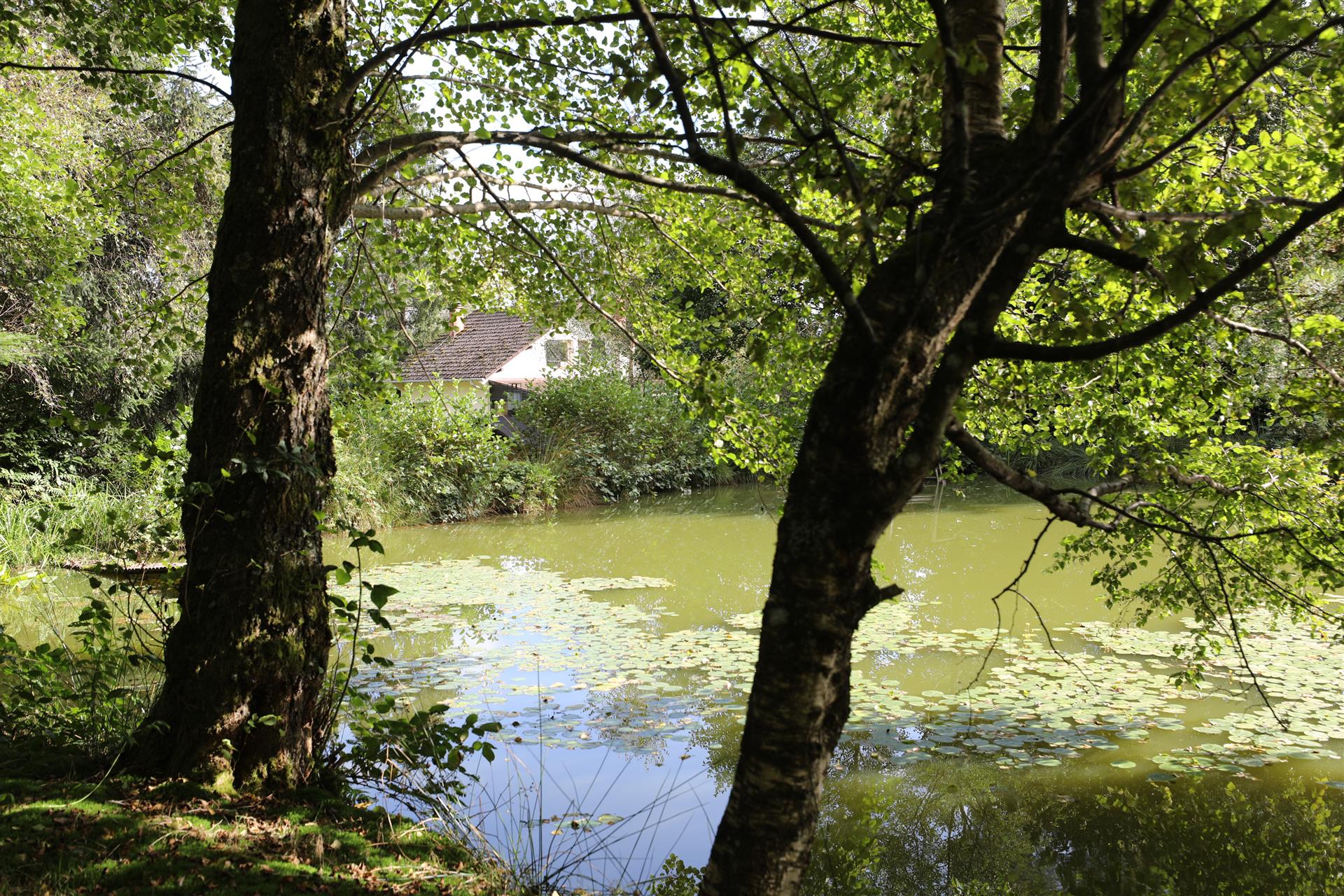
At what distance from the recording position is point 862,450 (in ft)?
6.64

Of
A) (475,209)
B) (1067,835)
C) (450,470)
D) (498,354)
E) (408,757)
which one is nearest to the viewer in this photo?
(408,757)

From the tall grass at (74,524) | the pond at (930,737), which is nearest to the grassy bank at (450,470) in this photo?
the tall grass at (74,524)

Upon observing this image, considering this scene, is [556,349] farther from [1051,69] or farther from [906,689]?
[1051,69]

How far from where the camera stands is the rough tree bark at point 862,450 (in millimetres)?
2010

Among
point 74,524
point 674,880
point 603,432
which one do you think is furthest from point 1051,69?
point 603,432

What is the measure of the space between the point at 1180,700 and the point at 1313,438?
371 cm

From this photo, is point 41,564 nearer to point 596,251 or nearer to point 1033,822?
point 596,251

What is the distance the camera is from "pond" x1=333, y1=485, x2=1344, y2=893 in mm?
4570

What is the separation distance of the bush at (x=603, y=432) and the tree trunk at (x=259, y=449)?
16170 mm

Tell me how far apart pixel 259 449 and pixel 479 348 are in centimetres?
2605

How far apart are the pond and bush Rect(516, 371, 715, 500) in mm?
9138

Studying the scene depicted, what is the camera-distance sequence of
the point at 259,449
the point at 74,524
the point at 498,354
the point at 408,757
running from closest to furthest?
the point at 259,449, the point at 408,757, the point at 74,524, the point at 498,354

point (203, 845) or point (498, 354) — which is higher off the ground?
point (498, 354)

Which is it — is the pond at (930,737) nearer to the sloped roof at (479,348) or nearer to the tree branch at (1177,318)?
the tree branch at (1177,318)
